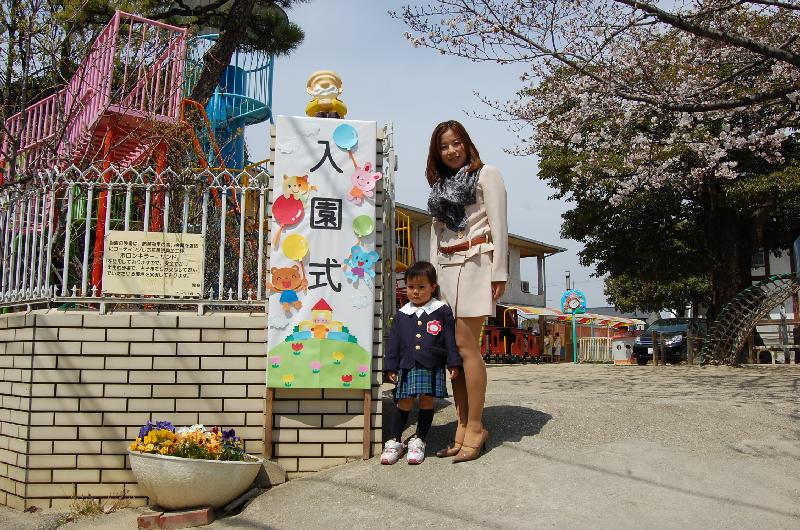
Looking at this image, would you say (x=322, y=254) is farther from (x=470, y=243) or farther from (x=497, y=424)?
(x=497, y=424)

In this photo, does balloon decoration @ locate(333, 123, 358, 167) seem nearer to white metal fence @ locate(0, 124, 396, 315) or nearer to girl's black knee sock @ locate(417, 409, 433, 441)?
white metal fence @ locate(0, 124, 396, 315)


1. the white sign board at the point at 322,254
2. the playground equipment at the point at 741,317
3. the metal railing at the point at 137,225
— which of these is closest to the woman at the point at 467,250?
the white sign board at the point at 322,254

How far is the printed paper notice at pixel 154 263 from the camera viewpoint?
15.2ft

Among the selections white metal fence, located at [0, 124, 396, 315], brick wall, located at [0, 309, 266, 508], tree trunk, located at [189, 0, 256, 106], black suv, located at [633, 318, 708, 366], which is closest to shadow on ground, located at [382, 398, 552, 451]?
white metal fence, located at [0, 124, 396, 315]

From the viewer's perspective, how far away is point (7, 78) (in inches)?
260

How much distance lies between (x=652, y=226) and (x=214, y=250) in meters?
14.3

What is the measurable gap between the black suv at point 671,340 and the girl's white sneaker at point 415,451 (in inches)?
664

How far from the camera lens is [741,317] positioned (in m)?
14.1

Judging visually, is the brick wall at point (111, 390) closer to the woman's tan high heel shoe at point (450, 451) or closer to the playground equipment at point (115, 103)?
the woman's tan high heel shoe at point (450, 451)

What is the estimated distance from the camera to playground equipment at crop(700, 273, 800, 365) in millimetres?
13539

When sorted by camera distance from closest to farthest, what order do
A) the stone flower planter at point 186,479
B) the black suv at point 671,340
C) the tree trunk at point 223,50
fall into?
the stone flower planter at point 186,479 < the tree trunk at point 223,50 < the black suv at point 671,340

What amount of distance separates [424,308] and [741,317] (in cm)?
1195

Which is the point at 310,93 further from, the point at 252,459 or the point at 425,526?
the point at 425,526

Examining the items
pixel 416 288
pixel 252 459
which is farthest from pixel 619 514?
pixel 252 459
